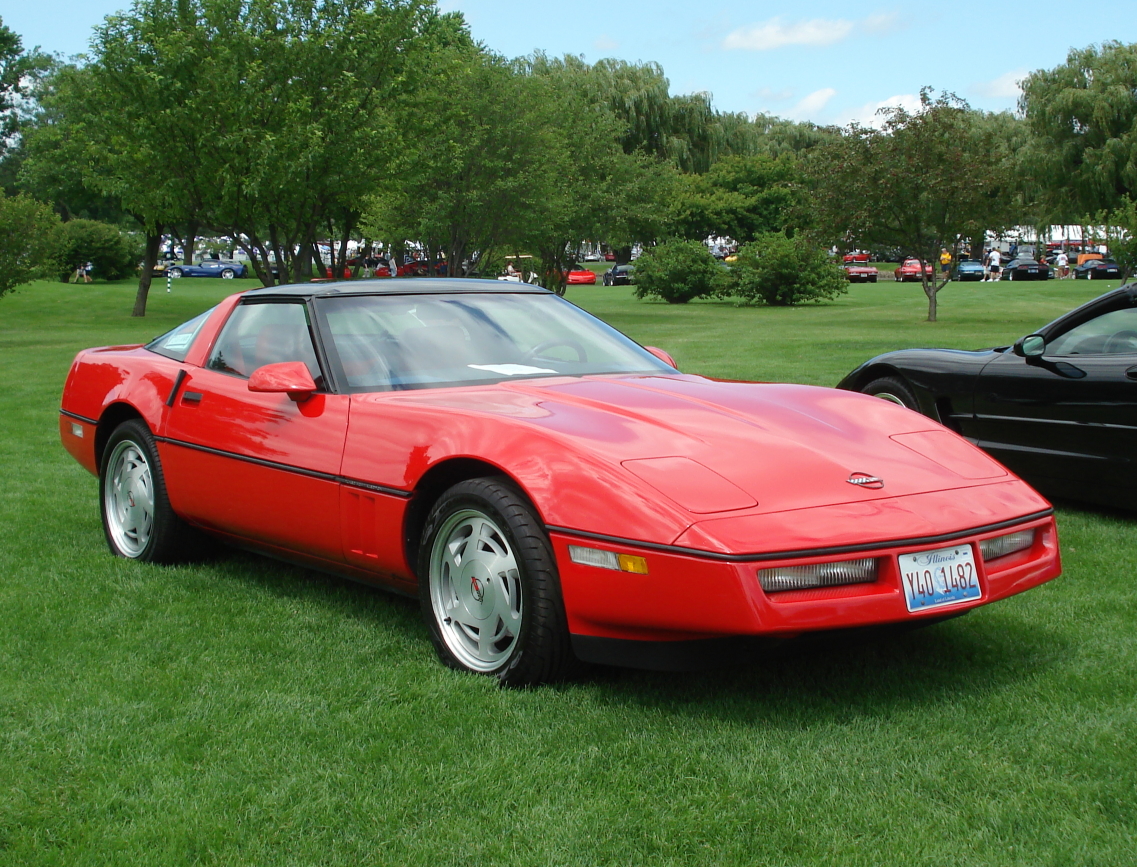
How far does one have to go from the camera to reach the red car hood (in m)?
3.48

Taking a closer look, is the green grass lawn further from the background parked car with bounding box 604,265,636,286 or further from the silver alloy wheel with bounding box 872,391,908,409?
the background parked car with bounding box 604,265,636,286

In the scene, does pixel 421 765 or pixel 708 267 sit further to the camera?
pixel 708 267

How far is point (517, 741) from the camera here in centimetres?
331

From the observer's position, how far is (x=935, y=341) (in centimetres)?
2216

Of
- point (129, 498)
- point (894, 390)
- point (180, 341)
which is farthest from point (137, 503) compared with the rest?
point (894, 390)

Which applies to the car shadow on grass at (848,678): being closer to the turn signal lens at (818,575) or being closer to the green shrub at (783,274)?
the turn signal lens at (818,575)

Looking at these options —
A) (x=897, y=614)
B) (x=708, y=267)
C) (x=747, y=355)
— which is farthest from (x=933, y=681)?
(x=708, y=267)

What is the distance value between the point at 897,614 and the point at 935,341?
1984 cm

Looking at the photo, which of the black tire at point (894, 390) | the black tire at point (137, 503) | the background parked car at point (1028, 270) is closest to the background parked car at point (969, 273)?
the background parked car at point (1028, 270)

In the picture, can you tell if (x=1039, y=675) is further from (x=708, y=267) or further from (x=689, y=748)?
(x=708, y=267)

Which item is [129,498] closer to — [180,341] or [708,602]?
[180,341]

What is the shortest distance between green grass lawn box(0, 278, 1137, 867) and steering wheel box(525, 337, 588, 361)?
1.13m

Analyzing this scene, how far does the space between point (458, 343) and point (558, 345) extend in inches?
17.0

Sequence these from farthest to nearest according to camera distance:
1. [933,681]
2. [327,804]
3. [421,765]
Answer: [933,681] < [421,765] < [327,804]
